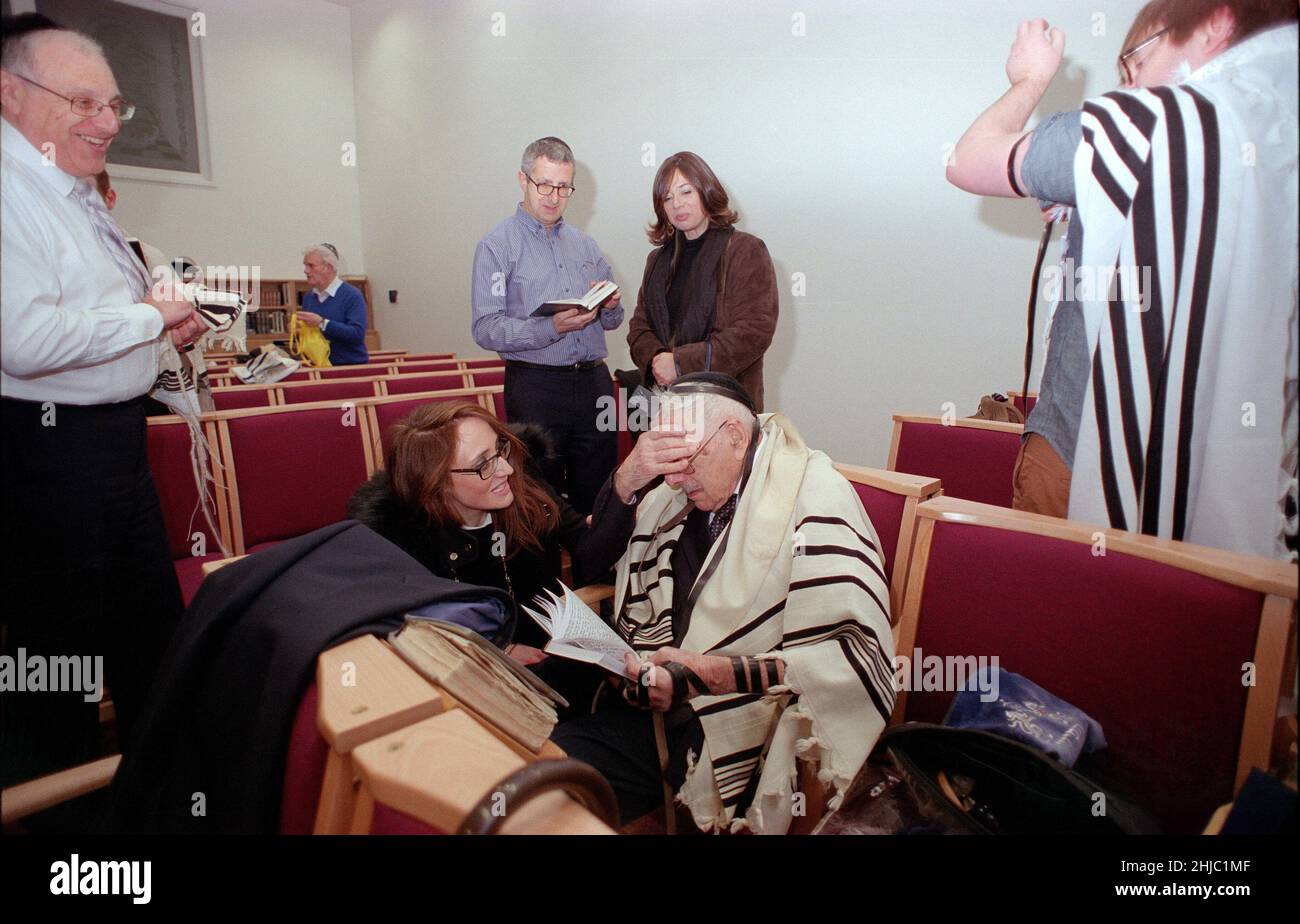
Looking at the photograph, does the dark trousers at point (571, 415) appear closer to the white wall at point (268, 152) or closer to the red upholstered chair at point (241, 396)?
the red upholstered chair at point (241, 396)

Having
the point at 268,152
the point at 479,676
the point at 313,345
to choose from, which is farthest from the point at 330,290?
the point at 479,676

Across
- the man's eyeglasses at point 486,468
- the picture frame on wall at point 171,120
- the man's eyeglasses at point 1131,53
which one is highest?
the picture frame on wall at point 171,120

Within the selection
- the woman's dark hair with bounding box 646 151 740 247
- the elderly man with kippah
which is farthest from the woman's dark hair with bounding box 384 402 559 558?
the woman's dark hair with bounding box 646 151 740 247

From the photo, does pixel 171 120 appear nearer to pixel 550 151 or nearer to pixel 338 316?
pixel 338 316

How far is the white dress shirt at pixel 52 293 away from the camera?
612mm

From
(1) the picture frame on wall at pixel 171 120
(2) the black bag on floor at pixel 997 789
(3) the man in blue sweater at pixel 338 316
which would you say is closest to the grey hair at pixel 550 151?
(2) the black bag on floor at pixel 997 789

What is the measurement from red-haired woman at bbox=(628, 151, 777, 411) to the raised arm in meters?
1.53

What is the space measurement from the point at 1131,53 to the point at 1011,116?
5.1 inches

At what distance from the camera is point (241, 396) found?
10.8 ft

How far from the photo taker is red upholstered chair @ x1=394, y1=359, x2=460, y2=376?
466 cm

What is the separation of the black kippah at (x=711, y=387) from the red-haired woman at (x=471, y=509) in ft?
1.40
